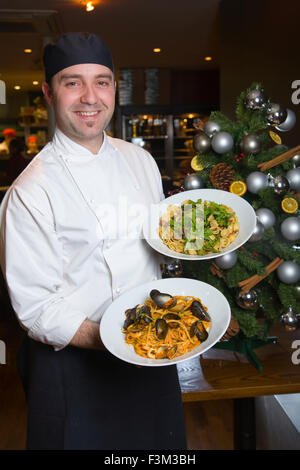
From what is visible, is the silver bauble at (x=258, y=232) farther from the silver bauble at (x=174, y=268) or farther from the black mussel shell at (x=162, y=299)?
the black mussel shell at (x=162, y=299)

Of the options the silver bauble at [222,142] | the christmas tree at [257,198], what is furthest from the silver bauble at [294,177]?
the silver bauble at [222,142]

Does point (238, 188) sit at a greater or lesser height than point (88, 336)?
greater

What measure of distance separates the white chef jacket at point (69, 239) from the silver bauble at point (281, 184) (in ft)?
1.46

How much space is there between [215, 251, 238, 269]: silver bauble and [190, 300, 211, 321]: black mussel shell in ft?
1.12

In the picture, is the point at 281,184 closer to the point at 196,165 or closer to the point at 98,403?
the point at 196,165

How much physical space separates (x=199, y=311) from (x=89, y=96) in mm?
713

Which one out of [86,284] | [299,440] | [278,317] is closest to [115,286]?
[86,284]

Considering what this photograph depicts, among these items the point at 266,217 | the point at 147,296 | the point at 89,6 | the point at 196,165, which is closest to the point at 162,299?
the point at 147,296

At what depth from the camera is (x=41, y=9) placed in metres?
4.97

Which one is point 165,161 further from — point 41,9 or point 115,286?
point 115,286

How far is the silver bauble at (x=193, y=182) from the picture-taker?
166 cm

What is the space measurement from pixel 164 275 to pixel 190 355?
0.67 meters

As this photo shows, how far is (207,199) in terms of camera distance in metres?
1.58

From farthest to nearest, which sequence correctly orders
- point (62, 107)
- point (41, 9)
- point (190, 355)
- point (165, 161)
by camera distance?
point (165, 161) → point (41, 9) → point (62, 107) → point (190, 355)
